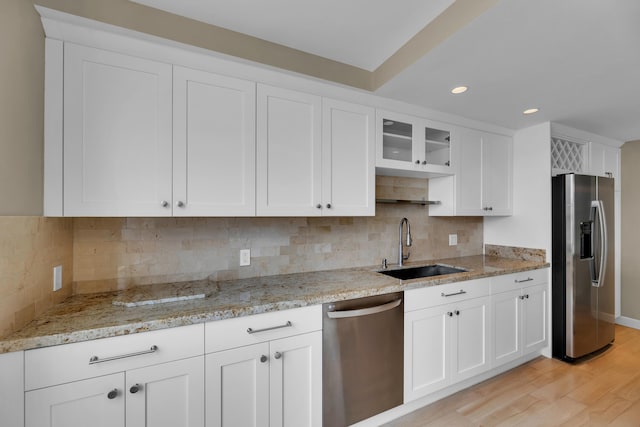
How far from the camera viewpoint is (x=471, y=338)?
212 centimetres

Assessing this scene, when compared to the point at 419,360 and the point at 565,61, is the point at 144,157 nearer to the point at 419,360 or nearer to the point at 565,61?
the point at 419,360

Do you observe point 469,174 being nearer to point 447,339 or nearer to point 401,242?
point 401,242

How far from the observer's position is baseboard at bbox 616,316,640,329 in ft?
11.1

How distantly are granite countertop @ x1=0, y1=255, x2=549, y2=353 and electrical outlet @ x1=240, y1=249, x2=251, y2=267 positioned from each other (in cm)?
12

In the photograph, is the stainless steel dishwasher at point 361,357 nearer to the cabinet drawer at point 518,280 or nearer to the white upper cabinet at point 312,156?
the white upper cabinet at point 312,156

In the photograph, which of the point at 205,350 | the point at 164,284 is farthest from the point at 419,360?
the point at 164,284

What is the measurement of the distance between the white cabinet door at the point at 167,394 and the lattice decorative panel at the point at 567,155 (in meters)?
3.49

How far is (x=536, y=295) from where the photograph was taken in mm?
2539

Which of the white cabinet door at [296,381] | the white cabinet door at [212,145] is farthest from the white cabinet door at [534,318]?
the white cabinet door at [212,145]

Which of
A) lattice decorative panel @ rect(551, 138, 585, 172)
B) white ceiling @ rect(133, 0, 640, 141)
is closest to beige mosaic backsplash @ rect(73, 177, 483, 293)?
white ceiling @ rect(133, 0, 640, 141)

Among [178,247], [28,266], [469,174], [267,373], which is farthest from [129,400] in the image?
[469,174]

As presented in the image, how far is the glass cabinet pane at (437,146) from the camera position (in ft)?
7.74

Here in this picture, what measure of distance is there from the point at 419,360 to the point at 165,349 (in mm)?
1562

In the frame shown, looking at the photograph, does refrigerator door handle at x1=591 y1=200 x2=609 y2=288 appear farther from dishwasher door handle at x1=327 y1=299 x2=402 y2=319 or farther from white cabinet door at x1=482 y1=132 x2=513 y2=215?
dishwasher door handle at x1=327 y1=299 x2=402 y2=319
